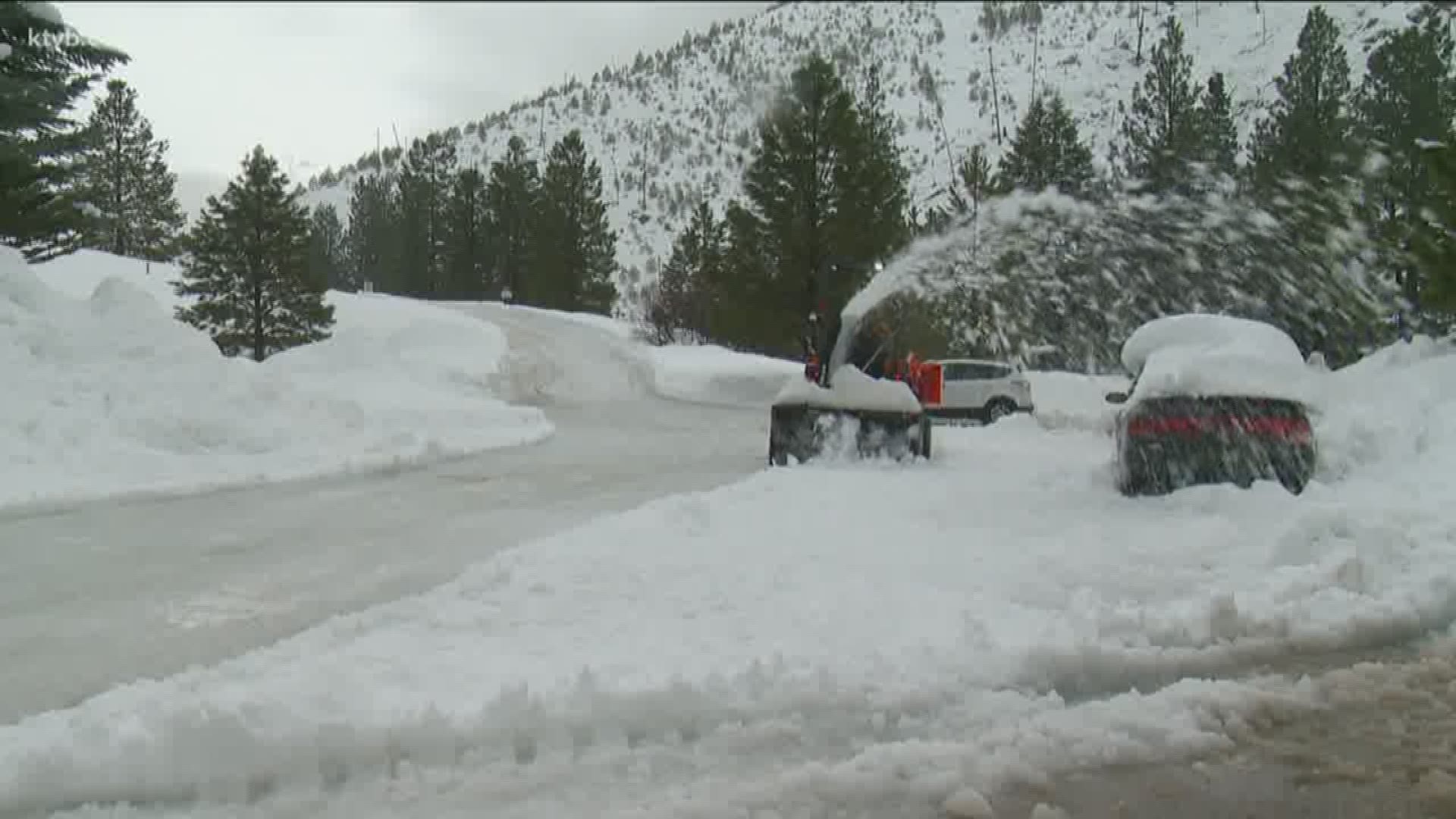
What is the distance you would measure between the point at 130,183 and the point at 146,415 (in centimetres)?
5919

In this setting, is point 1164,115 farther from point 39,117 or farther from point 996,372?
point 39,117

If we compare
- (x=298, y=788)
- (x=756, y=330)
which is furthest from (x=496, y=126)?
(x=298, y=788)

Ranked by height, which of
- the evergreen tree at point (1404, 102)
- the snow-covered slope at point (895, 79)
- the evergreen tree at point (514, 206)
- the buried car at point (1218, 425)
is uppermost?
the snow-covered slope at point (895, 79)

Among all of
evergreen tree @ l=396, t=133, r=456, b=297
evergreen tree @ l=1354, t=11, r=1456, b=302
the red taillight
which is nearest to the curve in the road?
the red taillight

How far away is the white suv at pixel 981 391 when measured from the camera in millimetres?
24000

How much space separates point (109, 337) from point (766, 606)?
1086cm

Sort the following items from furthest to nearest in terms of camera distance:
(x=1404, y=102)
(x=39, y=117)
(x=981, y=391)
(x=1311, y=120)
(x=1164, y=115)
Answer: (x=1164, y=115)
(x=1311, y=120)
(x=1404, y=102)
(x=981, y=391)
(x=39, y=117)

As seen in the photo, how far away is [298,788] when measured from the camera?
10.7 ft

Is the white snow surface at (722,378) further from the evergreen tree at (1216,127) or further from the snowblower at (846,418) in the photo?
the evergreen tree at (1216,127)

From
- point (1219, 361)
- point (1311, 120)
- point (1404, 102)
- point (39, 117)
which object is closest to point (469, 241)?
point (39, 117)

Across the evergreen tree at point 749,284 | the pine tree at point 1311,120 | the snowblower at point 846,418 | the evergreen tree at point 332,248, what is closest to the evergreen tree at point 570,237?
the evergreen tree at point 332,248

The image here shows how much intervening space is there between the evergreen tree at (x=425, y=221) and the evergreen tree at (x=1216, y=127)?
52.9 meters

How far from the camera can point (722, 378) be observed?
30.6 metres

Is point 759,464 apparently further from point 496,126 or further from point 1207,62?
point 496,126
